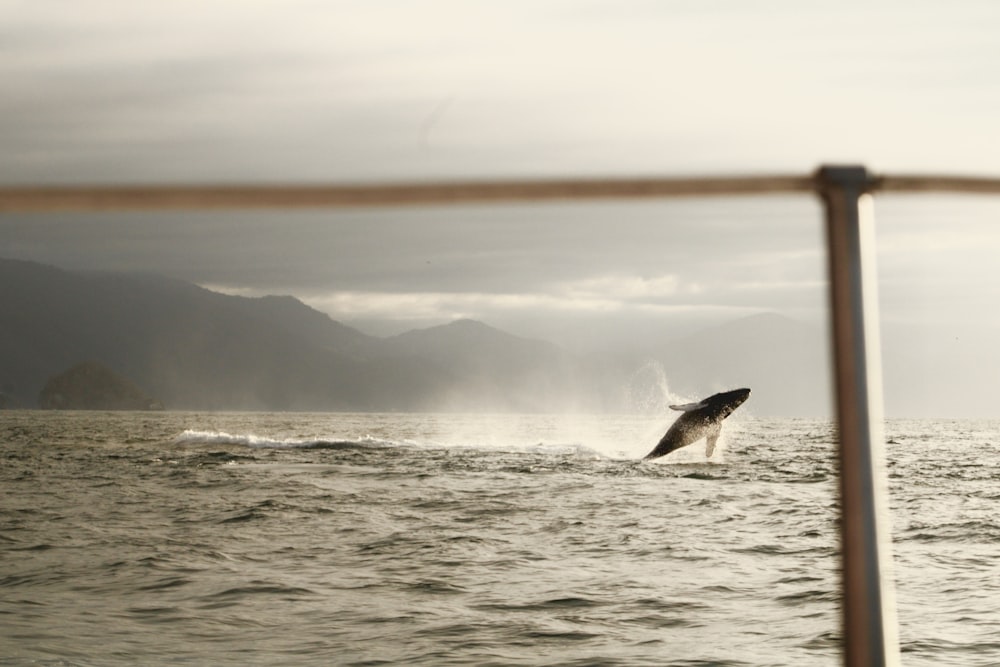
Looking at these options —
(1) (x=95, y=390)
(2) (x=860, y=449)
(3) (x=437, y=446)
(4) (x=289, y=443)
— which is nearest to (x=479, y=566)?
(2) (x=860, y=449)

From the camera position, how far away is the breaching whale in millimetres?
29500

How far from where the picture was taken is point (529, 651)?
1059cm

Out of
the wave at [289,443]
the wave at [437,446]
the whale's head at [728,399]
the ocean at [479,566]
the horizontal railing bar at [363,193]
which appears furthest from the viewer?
the wave at [289,443]

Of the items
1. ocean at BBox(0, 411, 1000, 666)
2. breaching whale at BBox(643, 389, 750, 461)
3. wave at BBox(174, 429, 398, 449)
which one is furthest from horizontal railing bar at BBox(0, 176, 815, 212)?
wave at BBox(174, 429, 398, 449)

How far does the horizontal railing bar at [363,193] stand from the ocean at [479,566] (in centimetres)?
49

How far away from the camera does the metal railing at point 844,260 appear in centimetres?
101

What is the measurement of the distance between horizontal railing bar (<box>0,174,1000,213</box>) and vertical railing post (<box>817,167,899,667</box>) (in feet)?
0.30

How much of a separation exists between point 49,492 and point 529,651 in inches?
1447

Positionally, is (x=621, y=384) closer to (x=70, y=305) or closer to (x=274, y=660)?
(x=70, y=305)

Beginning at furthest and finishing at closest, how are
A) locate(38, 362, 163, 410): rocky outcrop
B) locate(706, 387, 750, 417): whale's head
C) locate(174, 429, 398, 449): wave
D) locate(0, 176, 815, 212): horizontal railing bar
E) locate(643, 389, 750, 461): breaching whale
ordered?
locate(38, 362, 163, 410): rocky outcrop → locate(174, 429, 398, 449): wave → locate(643, 389, 750, 461): breaching whale → locate(706, 387, 750, 417): whale's head → locate(0, 176, 815, 212): horizontal railing bar

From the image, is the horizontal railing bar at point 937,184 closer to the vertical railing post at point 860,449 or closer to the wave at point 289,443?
the vertical railing post at point 860,449

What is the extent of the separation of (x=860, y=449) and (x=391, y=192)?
1.87ft

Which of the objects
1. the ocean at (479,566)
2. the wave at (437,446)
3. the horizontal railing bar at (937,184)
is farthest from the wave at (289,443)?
the horizontal railing bar at (937,184)

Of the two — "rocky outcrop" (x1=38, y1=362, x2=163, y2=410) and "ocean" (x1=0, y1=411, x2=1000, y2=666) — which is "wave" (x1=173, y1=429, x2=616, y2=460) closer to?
"ocean" (x1=0, y1=411, x2=1000, y2=666)
